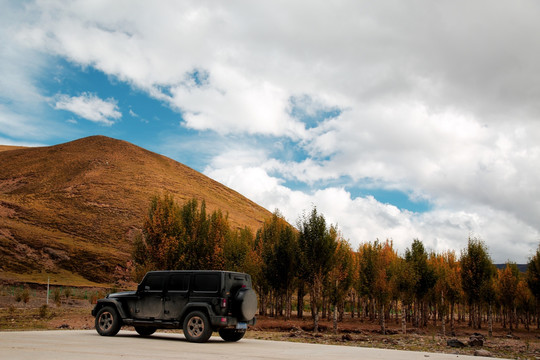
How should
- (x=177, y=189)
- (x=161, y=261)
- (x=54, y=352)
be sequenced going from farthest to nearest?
(x=177, y=189)
(x=161, y=261)
(x=54, y=352)

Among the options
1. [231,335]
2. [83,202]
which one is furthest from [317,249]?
[83,202]

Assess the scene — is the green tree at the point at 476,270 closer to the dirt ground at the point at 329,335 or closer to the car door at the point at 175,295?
the dirt ground at the point at 329,335

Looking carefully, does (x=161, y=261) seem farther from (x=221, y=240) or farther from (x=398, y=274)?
(x=398, y=274)

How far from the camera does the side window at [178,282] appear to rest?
53.4 ft

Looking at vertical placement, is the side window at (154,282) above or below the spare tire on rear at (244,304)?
above

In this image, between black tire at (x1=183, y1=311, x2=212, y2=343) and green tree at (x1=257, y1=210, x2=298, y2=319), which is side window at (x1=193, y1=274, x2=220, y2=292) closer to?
black tire at (x1=183, y1=311, x2=212, y2=343)

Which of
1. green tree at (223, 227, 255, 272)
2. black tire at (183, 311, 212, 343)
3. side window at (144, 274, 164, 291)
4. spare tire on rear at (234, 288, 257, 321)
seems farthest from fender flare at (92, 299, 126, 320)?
green tree at (223, 227, 255, 272)

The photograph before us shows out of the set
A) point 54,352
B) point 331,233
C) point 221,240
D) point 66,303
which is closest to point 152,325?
point 54,352

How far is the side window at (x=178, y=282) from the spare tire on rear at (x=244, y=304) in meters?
1.97

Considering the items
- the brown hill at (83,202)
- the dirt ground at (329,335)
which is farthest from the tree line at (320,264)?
the brown hill at (83,202)

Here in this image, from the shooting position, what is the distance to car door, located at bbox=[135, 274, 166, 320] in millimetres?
16391

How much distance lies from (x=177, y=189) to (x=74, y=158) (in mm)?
34977

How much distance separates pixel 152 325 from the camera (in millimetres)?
16344


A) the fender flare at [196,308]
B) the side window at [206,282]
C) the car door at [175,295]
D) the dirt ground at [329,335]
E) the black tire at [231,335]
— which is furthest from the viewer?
the dirt ground at [329,335]
